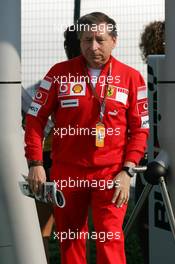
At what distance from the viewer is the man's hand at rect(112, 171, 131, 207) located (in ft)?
11.5

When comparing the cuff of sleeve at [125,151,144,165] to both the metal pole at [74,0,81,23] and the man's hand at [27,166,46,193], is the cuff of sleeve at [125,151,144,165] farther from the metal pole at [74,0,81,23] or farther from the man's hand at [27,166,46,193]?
the metal pole at [74,0,81,23]

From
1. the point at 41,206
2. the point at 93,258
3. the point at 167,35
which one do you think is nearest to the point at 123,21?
the point at 93,258

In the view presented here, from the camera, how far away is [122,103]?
139 inches

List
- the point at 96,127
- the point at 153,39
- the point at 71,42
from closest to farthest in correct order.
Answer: the point at 96,127 → the point at 71,42 → the point at 153,39

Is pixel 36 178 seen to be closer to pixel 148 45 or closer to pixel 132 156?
pixel 132 156

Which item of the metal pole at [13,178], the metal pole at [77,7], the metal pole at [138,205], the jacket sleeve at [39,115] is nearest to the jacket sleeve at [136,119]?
the jacket sleeve at [39,115]

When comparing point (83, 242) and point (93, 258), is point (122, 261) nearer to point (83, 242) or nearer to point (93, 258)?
point (83, 242)

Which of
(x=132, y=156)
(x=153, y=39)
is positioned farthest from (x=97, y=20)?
(x=153, y=39)

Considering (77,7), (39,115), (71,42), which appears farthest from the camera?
(77,7)

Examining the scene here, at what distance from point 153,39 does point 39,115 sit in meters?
1.14

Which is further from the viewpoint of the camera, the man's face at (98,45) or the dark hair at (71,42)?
the dark hair at (71,42)

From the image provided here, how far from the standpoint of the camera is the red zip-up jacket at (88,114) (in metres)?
3.51

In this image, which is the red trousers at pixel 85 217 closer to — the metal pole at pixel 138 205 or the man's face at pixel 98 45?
the man's face at pixel 98 45

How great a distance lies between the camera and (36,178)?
3.51 m
